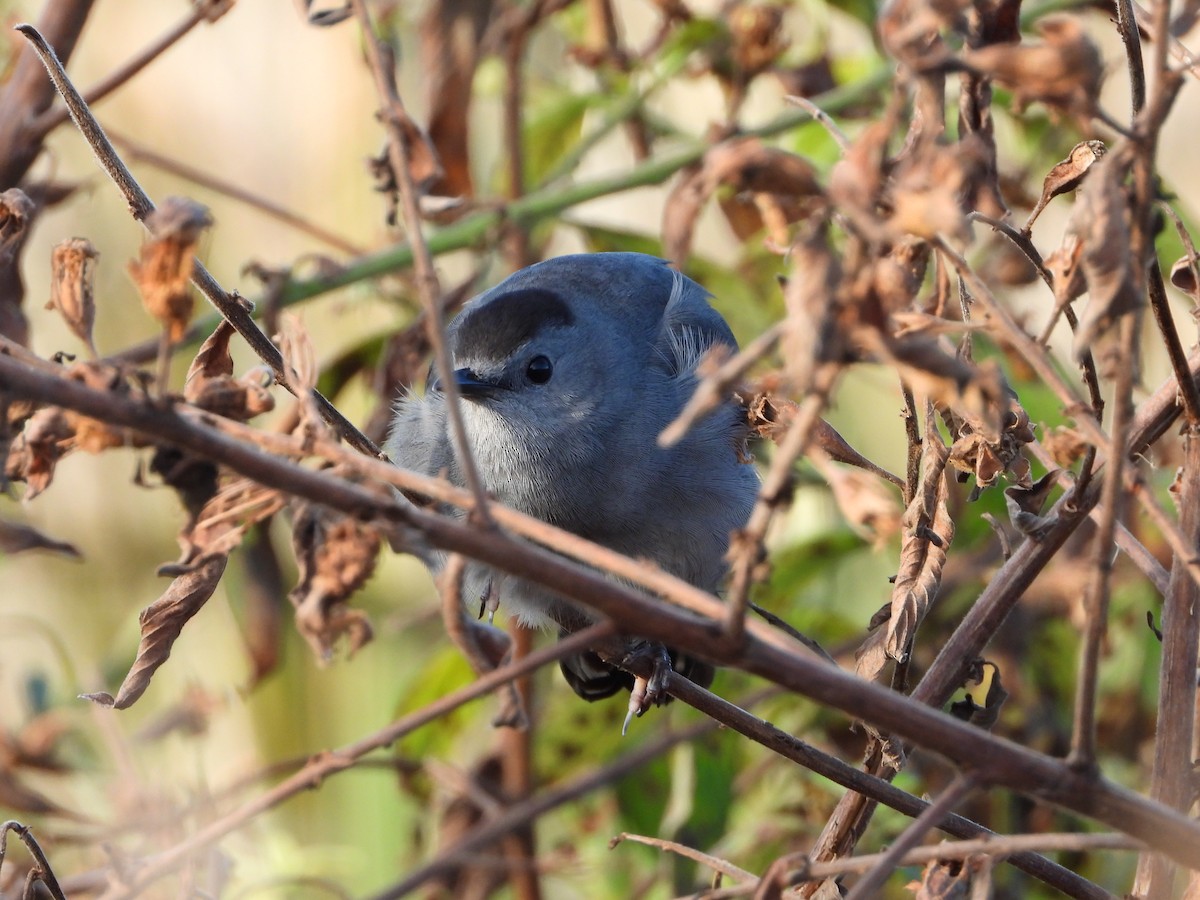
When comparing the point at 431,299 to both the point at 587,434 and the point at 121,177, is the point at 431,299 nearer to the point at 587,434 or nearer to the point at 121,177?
the point at 121,177

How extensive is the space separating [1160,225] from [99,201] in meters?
4.78

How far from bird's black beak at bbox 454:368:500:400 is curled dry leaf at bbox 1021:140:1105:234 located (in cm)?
156

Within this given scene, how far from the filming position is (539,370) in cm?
302

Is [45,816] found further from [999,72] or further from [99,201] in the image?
[99,201]

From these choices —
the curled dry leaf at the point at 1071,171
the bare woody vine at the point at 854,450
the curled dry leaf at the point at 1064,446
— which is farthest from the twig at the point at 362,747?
the curled dry leaf at the point at 1071,171

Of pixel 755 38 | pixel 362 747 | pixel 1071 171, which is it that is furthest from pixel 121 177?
pixel 755 38

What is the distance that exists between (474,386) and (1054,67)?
2.03 meters

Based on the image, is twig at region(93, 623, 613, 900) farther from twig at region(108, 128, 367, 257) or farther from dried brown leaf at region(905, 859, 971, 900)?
twig at region(108, 128, 367, 257)

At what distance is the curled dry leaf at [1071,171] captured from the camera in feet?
4.82

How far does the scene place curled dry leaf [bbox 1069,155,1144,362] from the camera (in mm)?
985

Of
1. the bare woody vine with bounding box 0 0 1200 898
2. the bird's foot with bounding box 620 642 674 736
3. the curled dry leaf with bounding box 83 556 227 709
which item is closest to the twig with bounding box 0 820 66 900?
the bare woody vine with bounding box 0 0 1200 898

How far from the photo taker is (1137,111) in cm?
138

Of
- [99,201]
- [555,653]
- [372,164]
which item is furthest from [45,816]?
[99,201]

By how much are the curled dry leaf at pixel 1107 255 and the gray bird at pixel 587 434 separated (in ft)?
5.72
